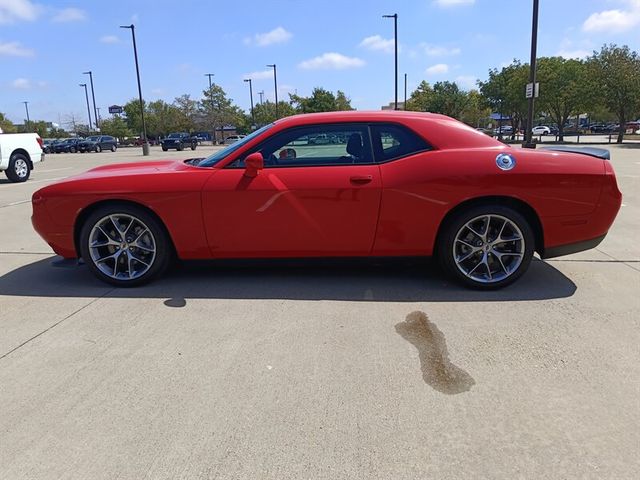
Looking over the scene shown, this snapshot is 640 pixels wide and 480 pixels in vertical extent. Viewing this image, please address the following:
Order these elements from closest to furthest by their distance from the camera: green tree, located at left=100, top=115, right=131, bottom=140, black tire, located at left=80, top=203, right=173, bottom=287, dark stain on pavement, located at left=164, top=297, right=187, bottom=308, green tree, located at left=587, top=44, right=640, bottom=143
Result: dark stain on pavement, located at left=164, top=297, right=187, bottom=308 < black tire, located at left=80, top=203, right=173, bottom=287 < green tree, located at left=587, top=44, right=640, bottom=143 < green tree, located at left=100, top=115, right=131, bottom=140

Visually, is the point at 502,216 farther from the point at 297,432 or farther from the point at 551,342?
the point at 297,432

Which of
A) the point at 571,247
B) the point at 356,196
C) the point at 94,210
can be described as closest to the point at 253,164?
the point at 356,196

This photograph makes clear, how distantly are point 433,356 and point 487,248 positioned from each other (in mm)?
1456

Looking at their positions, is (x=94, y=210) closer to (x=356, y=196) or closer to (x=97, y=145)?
(x=356, y=196)

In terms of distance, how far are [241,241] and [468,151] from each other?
207cm

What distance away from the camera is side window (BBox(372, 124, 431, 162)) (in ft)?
13.7

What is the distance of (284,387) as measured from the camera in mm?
2787

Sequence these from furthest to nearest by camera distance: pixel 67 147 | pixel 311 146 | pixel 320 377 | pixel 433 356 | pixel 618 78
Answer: pixel 67 147
pixel 618 78
pixel 311 146
pixel 433 356
pixel 320 377

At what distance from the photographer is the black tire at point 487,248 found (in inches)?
161

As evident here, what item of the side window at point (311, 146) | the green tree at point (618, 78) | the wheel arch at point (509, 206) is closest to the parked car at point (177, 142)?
the green tree at point (618, 78)

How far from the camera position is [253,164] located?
13.3 feet

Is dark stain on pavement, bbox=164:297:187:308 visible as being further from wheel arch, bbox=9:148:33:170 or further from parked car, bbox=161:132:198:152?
parked car, bbox=161:132:198:152

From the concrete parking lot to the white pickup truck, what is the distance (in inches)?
420

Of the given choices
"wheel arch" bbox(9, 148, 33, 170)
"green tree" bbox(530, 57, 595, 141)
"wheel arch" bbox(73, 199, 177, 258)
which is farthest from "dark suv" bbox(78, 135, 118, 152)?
"wheel arch" bbox(73, 199, 177, 258)
